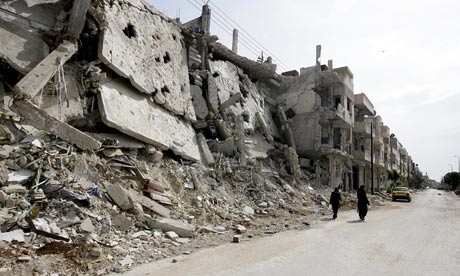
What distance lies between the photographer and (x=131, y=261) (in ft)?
18.9

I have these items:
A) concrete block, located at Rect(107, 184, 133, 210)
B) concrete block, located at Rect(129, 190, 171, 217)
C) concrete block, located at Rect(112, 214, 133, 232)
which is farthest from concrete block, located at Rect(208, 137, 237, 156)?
concrete block, located at Rect(112, 214, 133, 232)

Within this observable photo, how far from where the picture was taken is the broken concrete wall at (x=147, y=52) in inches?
438

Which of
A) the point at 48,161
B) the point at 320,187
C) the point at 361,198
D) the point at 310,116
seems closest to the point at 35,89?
the point at 48,161

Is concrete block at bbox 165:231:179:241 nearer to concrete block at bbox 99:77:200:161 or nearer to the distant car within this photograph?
concrete block at bbox 99:77:200:161

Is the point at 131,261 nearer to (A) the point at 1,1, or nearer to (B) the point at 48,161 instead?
(B) the point at 48,161

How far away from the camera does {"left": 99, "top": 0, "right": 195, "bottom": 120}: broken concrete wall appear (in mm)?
11125

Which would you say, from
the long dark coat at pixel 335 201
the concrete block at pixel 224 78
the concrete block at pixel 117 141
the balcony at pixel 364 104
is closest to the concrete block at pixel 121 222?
the concrete block at pixel 117 141

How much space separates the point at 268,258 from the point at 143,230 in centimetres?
298

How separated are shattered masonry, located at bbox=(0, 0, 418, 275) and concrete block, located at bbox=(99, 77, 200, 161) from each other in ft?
→ 0.16

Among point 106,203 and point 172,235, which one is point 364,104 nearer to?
point 172,235

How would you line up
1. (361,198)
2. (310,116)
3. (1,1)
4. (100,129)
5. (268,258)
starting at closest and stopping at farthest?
(268,258), (1,1), (100,129), (361,198), (310,116)

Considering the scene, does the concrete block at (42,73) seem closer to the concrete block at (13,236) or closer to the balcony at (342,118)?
the concrete block at (13,236)

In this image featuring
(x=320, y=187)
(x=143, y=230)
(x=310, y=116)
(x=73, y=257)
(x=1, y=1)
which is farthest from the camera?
(x=310, y=116)

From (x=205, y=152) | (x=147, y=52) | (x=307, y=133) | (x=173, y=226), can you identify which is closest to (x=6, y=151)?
(x=173, y=226)
